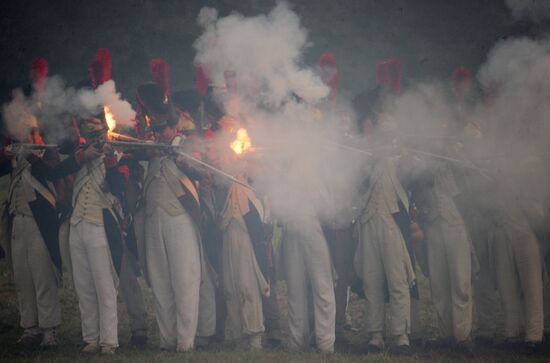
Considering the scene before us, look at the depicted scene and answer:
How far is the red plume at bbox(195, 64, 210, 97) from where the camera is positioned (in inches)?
288

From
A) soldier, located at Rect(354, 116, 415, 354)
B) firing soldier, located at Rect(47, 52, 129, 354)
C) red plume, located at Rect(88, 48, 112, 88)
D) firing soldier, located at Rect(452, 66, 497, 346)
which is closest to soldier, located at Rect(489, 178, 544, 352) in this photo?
firing soldier, located at Rect(452, 66, 497, 346)

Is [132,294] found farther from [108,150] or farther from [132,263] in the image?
[108,150]

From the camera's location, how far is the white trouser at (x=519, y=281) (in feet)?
22.0

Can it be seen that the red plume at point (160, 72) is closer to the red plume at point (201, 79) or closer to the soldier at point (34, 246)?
the red plume at point (201, 79)

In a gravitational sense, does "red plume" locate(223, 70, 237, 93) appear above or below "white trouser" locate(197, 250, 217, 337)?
above

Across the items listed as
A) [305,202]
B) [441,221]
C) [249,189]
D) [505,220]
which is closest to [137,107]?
[249,189]

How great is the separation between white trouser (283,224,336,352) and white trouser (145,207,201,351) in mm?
1095

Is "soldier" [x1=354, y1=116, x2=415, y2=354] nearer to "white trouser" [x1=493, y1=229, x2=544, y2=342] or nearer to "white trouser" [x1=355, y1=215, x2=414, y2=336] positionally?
"white trouser" [x1=355, y1=215, x2=414, y2=336]

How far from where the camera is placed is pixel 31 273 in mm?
7020

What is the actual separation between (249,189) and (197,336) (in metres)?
1.86

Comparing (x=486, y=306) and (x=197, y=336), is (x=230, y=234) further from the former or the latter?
(x=486, y=306)

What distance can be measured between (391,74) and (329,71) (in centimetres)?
76

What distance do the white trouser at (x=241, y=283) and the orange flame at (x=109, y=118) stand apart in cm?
184

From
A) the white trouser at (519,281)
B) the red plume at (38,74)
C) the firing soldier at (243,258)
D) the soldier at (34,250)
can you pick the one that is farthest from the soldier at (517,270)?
the red plume at (38,74)
